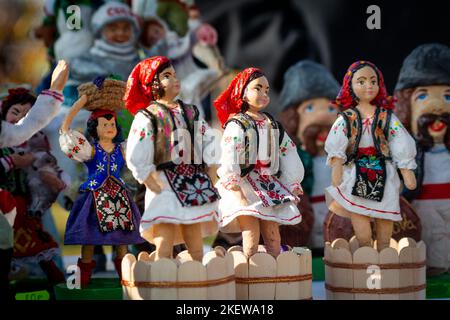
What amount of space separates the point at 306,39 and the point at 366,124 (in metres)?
2.61

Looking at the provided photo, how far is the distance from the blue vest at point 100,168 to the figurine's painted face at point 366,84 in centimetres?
153

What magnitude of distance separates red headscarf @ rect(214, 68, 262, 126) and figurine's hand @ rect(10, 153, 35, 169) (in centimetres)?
154

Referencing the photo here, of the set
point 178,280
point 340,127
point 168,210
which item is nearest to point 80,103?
point 168,210

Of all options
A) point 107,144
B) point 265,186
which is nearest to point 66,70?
point 107,144

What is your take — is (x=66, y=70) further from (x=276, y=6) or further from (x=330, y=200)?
(x=276, y=6)

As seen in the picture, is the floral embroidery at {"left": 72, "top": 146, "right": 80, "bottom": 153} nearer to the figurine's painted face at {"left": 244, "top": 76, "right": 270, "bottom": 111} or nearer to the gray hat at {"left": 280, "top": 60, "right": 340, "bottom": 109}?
the figurine's painted face at {"left": 244, "top": 76, "right": 270, "bottom": 111}

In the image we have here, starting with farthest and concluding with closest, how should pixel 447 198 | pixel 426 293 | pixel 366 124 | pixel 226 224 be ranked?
1. pixel 447 198
2. pixel 426 293
3. pixel 366 124
4. pixel 226 224

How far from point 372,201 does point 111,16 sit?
2.98 metres

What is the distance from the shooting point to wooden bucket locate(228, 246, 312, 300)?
15.6ft

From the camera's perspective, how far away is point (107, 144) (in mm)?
5457

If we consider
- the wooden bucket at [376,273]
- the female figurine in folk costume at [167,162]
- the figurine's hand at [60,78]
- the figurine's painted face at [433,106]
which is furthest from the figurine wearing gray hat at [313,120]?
the figurine's hand at [60,78]

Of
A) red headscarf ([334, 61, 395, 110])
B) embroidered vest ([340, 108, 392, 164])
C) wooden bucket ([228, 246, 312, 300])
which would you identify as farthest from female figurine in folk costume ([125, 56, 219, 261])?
red headscarf ([334, 61, 395, 110])

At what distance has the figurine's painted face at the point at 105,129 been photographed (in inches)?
213

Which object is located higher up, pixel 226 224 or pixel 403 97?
pixel 403 97
